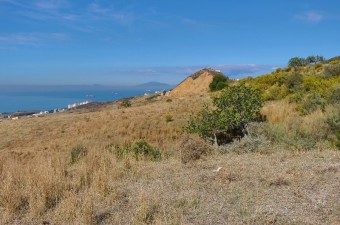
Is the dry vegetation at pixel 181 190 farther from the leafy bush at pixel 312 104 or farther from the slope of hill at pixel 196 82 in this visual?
the slope of hill at pixel 196 82

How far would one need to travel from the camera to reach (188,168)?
807 cm

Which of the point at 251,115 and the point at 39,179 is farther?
the point at 251,115

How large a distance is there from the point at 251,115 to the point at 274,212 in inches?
440

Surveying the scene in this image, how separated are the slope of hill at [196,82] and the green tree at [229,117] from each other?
3461 centimetres

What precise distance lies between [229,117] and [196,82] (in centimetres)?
4056

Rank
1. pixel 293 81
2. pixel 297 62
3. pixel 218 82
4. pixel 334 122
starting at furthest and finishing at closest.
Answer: pixel 297 62 < pixel 218 82 < pixel 293 81 < pixel 334 122

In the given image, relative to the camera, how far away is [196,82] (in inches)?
2201

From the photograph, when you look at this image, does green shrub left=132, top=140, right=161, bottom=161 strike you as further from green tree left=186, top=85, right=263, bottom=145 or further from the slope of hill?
the slope of hill

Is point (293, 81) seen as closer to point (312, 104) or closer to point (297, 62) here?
point (312, 104)

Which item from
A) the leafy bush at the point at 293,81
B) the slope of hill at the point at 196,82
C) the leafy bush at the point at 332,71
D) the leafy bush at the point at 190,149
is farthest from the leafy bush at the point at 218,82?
the leafy bush at the point at 190,149

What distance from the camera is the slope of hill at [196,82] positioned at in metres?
52.5

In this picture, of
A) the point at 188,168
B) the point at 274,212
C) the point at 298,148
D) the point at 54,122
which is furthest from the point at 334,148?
the point at 54,122

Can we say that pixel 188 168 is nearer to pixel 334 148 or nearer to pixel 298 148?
pixel 298 148

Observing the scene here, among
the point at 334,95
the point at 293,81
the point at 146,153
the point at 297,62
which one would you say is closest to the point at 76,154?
the point at 146,153
